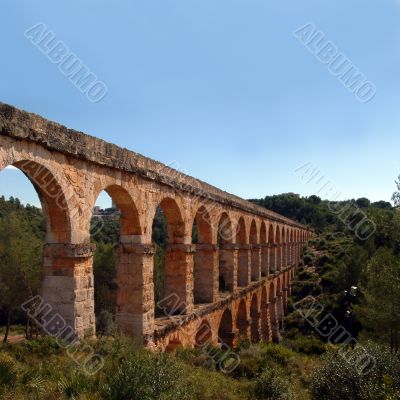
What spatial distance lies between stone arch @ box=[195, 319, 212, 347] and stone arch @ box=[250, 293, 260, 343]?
628 cm

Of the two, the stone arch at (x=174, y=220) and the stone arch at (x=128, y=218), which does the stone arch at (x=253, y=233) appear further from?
the stone arch at (x=128, y=218)

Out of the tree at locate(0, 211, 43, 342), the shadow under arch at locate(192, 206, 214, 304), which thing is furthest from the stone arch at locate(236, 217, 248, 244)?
the tree at locate(0, 211, 43, 342)

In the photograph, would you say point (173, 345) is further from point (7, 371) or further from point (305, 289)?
point (305, 289)

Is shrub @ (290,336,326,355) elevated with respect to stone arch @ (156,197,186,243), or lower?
lower

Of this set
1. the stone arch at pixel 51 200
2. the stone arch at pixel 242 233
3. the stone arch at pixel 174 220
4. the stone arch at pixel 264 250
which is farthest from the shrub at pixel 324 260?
the stone arch at pixel 51 200

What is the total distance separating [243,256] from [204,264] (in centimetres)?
458

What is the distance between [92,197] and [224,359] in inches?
207

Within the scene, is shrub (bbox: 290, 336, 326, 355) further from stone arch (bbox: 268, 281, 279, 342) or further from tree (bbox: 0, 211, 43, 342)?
tree (bbox: 0, 211, 43, 342)

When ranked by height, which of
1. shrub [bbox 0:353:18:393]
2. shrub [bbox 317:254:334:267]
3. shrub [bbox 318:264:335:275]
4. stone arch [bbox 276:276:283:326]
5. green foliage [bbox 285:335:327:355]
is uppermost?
shrub [bbox 317:254:334:267]

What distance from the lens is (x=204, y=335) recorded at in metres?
11.6

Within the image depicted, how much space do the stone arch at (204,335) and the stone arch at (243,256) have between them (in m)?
5.51

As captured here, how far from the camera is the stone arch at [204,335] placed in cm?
1130

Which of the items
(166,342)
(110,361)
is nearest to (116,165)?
(110,361)

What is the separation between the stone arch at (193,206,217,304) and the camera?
493 inches
